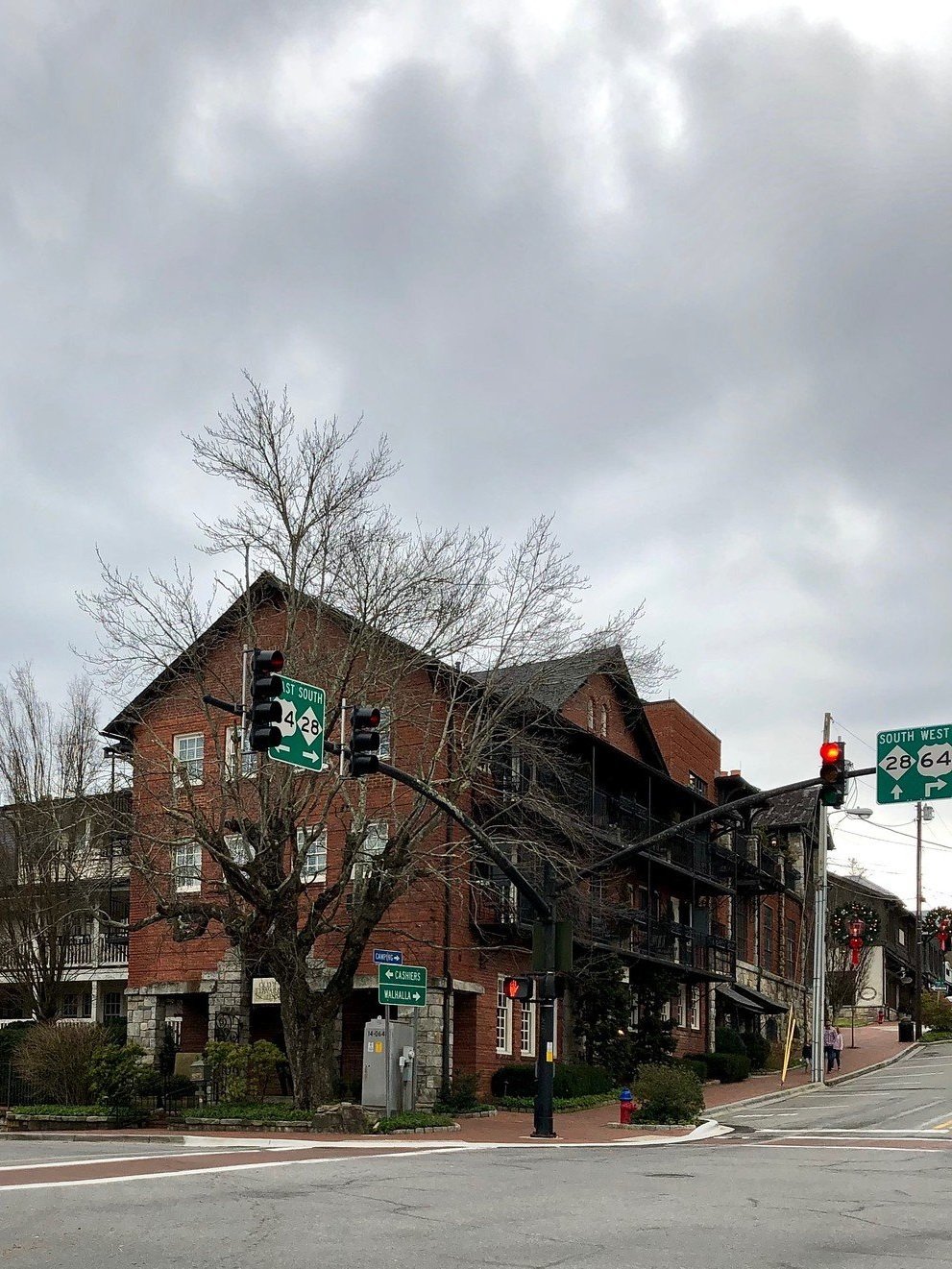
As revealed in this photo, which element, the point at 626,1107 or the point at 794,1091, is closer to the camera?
the point at 626,1107

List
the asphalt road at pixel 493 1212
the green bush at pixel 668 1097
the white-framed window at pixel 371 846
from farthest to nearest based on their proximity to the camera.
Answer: the white-framed window at pixel 371 846, the green bush at pixel 668 1097, the asphalt road at pixel 493 1212

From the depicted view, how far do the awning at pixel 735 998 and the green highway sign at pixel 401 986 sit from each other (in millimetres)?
25523

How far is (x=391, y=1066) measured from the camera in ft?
86.3

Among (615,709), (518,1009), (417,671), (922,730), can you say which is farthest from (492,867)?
(922,730)

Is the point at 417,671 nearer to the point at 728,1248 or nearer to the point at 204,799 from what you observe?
the point at 204,799

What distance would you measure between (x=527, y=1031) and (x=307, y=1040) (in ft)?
35.4

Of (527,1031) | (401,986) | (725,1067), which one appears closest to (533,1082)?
(527,1031)

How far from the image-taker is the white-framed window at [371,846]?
2817cm

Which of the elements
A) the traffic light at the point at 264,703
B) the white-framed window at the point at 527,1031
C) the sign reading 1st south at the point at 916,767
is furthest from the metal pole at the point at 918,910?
the traffic light at the point at 264,703

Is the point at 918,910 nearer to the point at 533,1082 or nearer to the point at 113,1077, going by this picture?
the point at 533,1082

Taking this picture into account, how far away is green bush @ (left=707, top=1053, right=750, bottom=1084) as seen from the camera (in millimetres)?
41750

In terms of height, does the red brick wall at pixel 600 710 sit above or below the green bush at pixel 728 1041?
above

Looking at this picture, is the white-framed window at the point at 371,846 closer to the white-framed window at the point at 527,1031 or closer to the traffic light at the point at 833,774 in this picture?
the white-framed window at the point at 527,1031

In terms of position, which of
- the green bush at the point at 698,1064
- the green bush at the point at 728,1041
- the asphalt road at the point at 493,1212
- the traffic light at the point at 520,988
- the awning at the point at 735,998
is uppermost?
the traffic light at the point at 520,988
